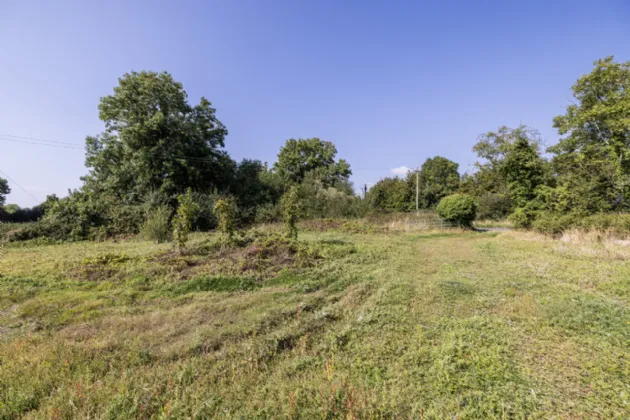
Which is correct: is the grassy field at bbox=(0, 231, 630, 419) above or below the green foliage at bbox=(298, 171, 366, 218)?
below

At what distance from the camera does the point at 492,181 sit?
101 ft

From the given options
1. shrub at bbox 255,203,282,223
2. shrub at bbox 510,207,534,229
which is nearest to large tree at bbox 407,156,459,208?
shrub at bbox 510,207,534,229

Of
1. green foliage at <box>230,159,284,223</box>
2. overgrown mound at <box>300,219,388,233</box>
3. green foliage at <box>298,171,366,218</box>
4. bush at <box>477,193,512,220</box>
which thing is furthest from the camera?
bush at <box>477,193,512,220</box>

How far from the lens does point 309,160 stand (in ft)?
109

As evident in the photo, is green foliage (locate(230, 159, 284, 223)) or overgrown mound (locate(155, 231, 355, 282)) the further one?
green foliage (locate(230, 159, 284, 223))

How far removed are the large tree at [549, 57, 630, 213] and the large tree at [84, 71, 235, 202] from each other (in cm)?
2258

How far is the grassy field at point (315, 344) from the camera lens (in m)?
2.15

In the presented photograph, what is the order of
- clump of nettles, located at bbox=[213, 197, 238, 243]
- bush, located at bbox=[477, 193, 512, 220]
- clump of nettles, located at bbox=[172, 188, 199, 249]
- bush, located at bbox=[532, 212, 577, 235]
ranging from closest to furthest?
clump of nettles, located at bbox=[172, 188, 199, 249] → clump of nettles, located at bbox=[213, 197, 238, 243] → bush, located at bbox=[532, 212, 577, 235] → bush, located at bbox=[477, 193, 512, 220]

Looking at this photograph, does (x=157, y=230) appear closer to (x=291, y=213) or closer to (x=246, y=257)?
(x=291, y=213)

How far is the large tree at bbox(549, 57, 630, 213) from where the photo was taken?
1191 cm

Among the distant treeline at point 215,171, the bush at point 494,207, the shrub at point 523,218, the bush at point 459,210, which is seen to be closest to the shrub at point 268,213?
the distant treeline at point 215,171

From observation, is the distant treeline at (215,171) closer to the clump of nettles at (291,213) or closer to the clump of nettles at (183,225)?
the clump of nettles at (291,213)

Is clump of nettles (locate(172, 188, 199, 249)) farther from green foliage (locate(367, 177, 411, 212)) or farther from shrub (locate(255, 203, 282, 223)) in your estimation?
green foliage (locate(367, 177, 411, 212))

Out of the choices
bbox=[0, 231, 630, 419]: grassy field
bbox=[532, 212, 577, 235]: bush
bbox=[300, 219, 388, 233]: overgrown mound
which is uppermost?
bbox=[532, 212, 577, 235]: bush
